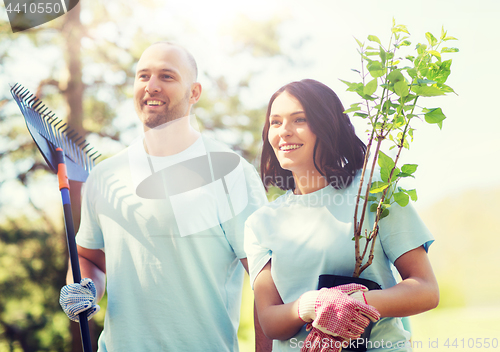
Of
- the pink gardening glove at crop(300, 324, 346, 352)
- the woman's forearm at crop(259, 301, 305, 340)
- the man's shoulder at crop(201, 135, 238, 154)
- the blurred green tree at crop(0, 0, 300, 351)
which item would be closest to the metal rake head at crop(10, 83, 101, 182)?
the man's shoulder at crop(201, 135, 238, 154)

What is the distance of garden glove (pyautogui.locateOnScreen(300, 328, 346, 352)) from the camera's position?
1066 mm

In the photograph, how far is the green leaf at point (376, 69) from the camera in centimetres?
107

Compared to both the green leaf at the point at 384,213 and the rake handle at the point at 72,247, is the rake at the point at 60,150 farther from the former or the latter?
the green leaf at the point at 384,213

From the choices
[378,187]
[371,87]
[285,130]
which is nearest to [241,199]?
[285,130]

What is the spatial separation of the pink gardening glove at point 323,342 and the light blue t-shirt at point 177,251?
0.59 meters

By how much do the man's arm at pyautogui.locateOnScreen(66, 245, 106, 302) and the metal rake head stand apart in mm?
355

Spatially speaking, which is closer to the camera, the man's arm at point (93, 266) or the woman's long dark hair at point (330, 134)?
the woman's long dark hair at point (330, 134)

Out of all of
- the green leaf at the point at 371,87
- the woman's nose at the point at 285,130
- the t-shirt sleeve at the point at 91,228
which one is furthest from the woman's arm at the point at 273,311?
the t-shirt sleeve at the point at 91,228

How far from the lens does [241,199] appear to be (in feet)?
5.59

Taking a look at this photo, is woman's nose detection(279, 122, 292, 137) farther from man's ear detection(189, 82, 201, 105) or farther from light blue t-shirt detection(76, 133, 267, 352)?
man's ear detection(189, 82, 201, 105)

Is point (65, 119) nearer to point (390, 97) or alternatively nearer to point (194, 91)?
point (194, 91)

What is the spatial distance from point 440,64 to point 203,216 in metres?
1.05

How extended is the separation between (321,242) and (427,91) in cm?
54

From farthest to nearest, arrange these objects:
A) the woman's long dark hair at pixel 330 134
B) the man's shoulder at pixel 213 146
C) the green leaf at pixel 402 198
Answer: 1. the man's shoulder at pixel 213 146
2. the woman's long dark hair at pixel 330 134
3. the green leaf at pixel 402 198
